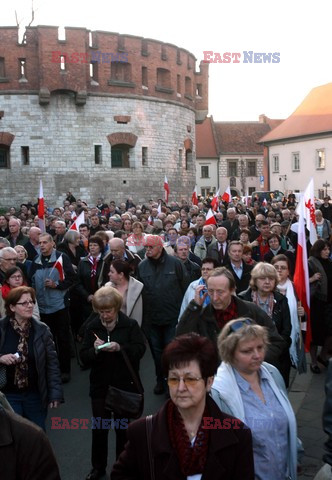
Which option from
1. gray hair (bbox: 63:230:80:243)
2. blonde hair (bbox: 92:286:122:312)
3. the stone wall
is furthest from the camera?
the stone wall

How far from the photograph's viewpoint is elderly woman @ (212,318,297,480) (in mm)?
3406

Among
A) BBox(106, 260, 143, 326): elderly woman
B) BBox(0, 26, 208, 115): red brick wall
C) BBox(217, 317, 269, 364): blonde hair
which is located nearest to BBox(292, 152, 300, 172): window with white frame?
BBox(0, 26, 208, 115): red brick wall

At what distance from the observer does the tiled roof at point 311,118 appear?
4791 cm

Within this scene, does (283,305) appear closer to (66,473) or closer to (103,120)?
(66,473)

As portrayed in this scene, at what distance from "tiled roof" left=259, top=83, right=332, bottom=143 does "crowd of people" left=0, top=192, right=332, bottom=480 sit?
3995 cm

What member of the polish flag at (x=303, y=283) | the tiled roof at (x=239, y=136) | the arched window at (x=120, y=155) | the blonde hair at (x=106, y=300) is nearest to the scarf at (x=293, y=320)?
the polish flag at (x=303, y=283)

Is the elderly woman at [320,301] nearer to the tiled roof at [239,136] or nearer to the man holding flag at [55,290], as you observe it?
the man holding flag at [55,290]

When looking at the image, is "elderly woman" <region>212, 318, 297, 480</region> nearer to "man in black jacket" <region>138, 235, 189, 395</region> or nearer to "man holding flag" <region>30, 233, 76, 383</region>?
"man in black jacket" <region>138, 235, 189, 395</region>

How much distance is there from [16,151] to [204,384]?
94.7 ft

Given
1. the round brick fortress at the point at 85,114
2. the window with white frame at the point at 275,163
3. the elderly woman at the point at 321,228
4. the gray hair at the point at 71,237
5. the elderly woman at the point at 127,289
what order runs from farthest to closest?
the window with white frame at the point at 275,163 < the round brick fortress at the point at 85,114 < the elderly woman at the point at 321,228 < the gray hair at the point at 71,237 < the elderly woman at the point at 127,289

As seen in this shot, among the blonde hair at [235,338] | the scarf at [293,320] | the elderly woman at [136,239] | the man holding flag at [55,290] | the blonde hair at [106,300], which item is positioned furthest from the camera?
the elderly woman at [136,239]

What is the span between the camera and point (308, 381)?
728 centimetres

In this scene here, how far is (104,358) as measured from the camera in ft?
16.1

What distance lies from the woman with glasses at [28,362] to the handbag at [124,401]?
45 cm
